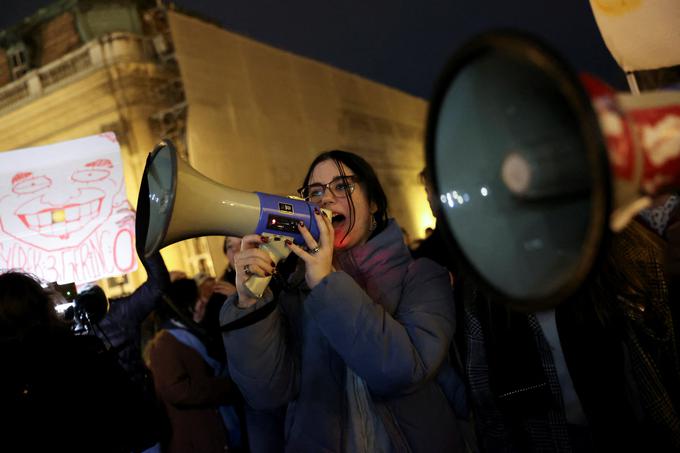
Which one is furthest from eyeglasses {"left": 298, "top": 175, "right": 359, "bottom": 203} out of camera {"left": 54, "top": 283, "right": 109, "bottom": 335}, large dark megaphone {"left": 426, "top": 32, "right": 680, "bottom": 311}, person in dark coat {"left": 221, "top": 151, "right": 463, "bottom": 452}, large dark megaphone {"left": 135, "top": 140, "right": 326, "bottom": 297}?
camera {"left": 54, "top": 283, "right": 109, "bottom": 335}

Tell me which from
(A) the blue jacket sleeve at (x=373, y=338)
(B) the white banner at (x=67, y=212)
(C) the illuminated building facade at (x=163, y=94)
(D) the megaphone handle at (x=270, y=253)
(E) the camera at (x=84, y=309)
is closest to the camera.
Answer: (A) the blue jacket sleeve at (x=373, y=338)

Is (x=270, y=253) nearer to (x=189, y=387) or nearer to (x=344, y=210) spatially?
(x=344, y=210)

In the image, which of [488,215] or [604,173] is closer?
[604,173]

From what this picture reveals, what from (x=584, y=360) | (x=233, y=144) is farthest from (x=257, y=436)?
(x=233, y=144)

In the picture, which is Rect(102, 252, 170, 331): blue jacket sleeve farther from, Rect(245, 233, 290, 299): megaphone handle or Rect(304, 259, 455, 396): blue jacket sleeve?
Rect(304, 259, 455, 396): blue jacket sleeve

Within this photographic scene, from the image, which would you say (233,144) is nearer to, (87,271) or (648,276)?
(87,271)

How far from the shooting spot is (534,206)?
73cm

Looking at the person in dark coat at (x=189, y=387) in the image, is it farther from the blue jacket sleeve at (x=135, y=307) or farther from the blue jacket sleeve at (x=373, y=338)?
the blue jacket sleeve at (x=373, y=338)

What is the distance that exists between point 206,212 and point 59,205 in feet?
6.45

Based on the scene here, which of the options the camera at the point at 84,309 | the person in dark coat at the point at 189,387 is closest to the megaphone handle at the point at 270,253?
the camera at the point at 84,309

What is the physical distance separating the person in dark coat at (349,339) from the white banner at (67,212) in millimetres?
1748

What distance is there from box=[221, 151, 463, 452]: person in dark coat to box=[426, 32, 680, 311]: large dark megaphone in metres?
0.48

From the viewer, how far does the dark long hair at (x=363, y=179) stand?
1.55 meters

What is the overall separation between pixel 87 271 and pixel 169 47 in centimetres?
760
